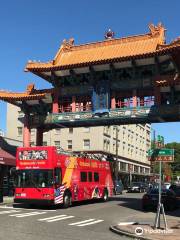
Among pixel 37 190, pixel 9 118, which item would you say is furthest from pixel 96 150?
pixel 37 190

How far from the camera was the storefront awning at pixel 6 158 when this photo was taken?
35.4 m

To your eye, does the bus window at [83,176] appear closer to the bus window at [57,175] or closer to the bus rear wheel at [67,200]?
the bus rear wheel at [67,200]

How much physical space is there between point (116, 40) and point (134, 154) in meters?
58.1

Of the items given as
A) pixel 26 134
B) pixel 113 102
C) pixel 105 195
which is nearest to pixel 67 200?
pixel 105 195

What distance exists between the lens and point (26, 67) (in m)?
39.1

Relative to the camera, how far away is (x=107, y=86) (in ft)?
120

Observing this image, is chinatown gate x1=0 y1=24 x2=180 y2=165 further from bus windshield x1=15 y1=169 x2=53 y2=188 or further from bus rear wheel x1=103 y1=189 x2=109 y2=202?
bus windshield x1=15 y1=169 x2=53 y2=188

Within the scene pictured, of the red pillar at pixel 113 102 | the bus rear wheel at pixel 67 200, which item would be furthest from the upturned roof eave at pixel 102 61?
the bus rear wheel at pixel 67 200

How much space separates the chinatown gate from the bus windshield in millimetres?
10940

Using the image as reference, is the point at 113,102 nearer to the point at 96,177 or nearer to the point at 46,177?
the point at 96,177

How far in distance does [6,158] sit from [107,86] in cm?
986

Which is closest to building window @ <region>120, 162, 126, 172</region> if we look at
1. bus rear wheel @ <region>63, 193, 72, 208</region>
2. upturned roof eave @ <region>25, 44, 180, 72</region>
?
upturned roof eave @ <region>25, 44, 180, 72</region>

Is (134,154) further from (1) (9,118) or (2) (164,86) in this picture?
(2) (164,86)

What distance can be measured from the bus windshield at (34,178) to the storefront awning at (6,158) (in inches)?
327
